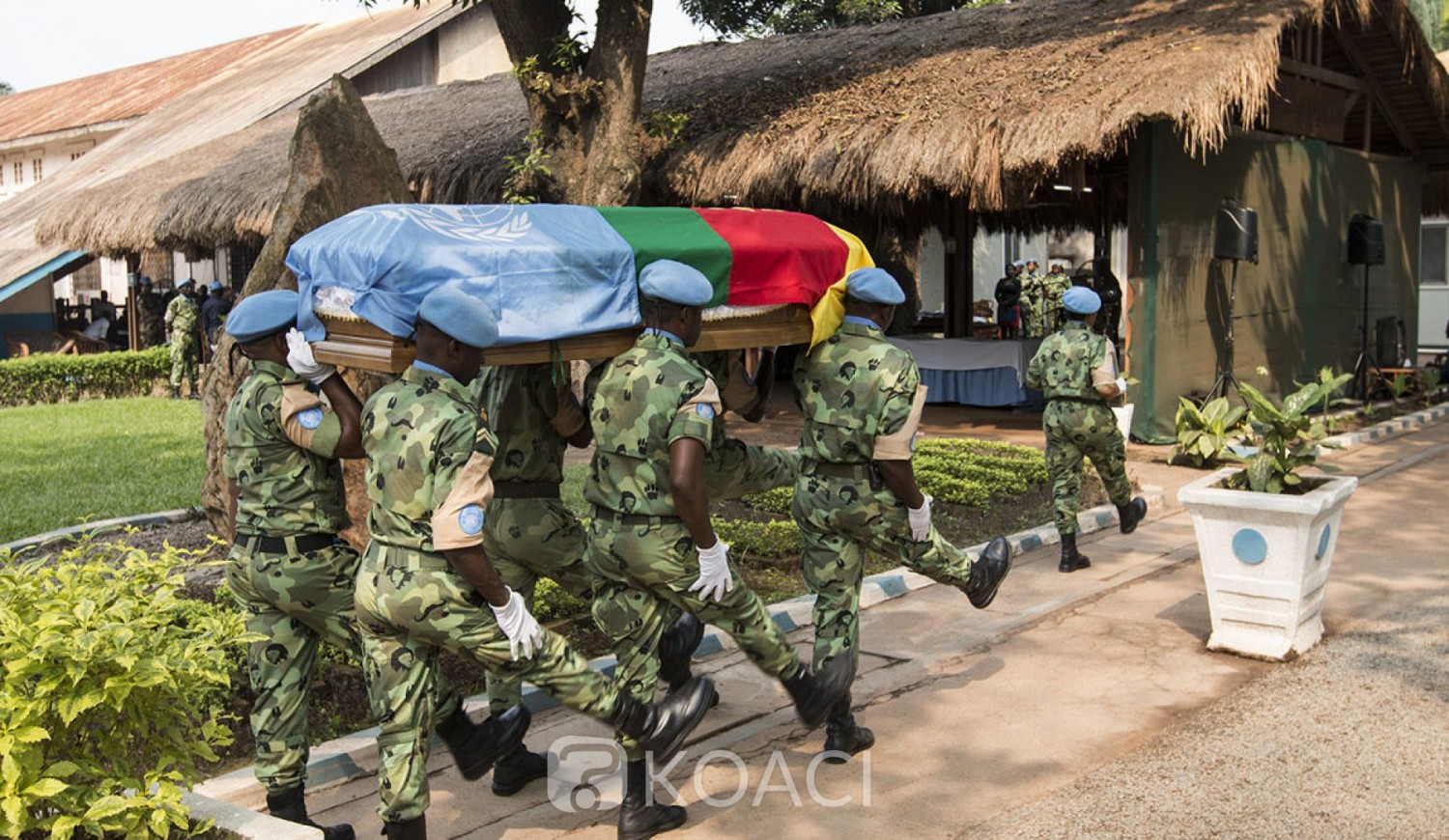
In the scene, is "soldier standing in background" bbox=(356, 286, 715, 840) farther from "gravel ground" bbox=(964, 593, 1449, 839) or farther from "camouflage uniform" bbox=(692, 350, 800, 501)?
"gravel ground" bbox=(964, 593, 1449, 839)

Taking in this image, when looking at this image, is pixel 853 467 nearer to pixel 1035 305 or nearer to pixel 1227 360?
pixel 1227 360

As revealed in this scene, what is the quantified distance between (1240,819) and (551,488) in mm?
2734

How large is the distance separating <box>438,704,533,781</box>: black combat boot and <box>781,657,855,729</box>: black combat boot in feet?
3.24

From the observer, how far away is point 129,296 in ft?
80.8

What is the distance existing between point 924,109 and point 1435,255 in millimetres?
18753

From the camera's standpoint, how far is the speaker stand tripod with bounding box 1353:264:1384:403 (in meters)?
16.5

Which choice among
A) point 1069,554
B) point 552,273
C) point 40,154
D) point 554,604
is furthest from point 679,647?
point 40,154

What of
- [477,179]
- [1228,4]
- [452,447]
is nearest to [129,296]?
[477,179]

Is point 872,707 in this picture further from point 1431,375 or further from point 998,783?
point 1431,375

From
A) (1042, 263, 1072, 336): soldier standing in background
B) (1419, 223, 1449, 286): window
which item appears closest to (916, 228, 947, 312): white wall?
(1419, 223, 1449, 286): window

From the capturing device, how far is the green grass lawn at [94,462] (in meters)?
10.4

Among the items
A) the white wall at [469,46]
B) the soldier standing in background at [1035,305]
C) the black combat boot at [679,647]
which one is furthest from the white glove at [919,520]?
the white wall at [469,46]

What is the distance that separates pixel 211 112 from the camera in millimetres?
25266

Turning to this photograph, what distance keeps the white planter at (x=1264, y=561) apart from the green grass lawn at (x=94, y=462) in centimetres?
737
